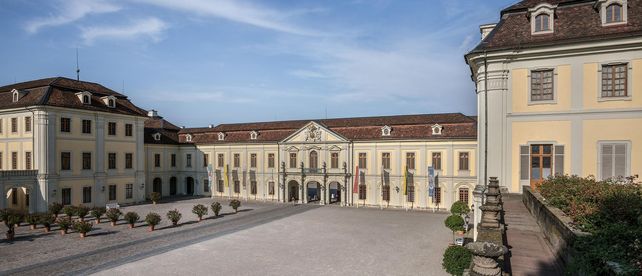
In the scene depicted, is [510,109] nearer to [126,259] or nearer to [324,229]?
[324,229]

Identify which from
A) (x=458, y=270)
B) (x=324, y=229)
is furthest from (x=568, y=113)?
(x=324, y=229)

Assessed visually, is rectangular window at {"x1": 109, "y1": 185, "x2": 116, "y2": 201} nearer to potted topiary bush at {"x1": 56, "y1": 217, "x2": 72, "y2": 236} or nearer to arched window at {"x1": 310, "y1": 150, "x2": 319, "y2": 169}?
potted topiary bush at {"x1": 56, "y1": 217, "x2": 72, "y2": 236}

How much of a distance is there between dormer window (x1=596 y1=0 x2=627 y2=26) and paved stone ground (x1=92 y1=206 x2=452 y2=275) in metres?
11.8

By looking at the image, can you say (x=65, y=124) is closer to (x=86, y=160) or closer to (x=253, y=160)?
(x=86, y=160)

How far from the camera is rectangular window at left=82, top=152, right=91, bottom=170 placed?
110 ft

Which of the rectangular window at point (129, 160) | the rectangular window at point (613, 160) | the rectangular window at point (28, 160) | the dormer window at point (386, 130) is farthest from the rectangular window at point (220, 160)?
the rectangular window at point (613, 160)

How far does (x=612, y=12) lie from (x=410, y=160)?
23.1 metres

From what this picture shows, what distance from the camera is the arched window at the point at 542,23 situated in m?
14.7

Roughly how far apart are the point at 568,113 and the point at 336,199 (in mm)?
29831

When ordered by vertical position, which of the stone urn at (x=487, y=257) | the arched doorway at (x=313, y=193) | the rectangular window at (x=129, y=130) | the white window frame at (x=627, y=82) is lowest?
the arched doorway at (x=313, y=193)

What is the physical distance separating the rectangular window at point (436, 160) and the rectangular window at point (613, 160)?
20264mm

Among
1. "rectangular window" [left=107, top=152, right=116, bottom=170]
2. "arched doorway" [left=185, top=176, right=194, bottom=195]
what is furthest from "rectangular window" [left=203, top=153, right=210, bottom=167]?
"rectangular window" [left=107, top=152, right=116, bottom=170]

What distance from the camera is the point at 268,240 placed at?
70.0ft

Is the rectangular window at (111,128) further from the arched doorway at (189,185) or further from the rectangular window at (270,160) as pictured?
the rectangular window at (270,160)
